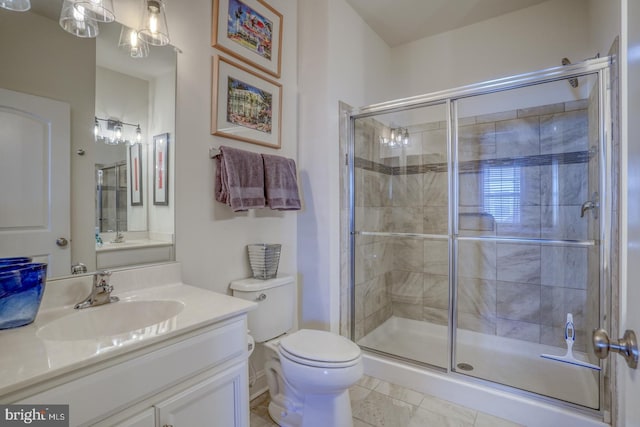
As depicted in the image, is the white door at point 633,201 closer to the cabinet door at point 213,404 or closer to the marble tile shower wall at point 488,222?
the cabinet door at point 213,404

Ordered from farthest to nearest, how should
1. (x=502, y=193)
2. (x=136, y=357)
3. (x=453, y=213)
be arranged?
(x=502, y=193)
(x=453, y=213)
(x=136, y=357)

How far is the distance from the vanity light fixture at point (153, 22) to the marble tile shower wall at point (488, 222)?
4.89 ft

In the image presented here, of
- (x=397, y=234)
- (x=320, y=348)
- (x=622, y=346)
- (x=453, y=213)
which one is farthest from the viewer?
(x=397, y=234)

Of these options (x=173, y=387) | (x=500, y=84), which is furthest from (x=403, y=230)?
(x=173, y=387)

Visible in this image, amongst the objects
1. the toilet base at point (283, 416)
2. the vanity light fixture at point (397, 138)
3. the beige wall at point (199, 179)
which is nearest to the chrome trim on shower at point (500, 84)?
the vanity light fixture at point (397, 138)

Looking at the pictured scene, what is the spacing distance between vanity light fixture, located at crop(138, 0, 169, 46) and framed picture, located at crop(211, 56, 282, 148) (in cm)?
33

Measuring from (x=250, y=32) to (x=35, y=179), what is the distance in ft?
4.58

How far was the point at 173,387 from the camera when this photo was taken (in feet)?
3.15

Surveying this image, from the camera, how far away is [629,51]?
2.15 feet

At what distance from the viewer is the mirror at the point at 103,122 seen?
3.68ft

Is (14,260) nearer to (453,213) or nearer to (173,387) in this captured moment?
(173,387)

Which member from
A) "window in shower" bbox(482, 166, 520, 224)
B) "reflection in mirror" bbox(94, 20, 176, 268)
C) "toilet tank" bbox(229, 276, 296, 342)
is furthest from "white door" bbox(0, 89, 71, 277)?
"window in shower" bbox(482, 166, 520, 224)

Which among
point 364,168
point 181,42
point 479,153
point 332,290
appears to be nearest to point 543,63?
point 479,153

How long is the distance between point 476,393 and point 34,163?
8.02 feet
